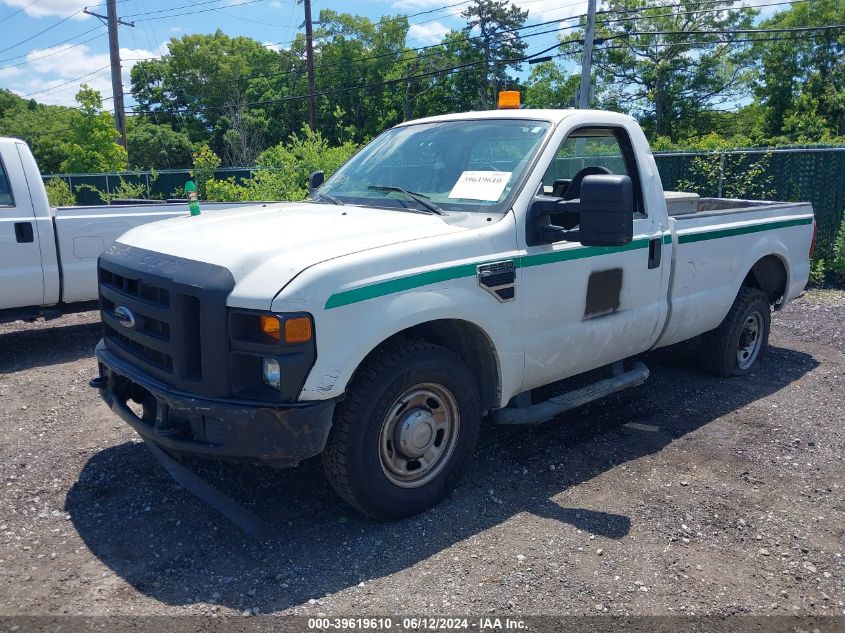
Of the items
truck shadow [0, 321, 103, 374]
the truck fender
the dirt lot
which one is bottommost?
the dirt lot

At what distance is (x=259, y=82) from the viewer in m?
64.5

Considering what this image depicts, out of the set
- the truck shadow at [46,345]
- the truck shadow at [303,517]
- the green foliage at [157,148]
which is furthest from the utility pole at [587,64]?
the green foliage at [157,148]

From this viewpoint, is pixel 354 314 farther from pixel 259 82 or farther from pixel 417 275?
pixel 259 82

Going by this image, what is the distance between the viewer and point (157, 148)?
5419cm

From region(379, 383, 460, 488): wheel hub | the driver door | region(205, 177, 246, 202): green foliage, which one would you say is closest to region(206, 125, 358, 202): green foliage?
region(205, 177, 246, 202): green foliage

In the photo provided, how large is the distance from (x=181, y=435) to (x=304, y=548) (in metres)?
0.80

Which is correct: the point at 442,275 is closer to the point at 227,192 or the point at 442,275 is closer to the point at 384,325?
the point at 384,325

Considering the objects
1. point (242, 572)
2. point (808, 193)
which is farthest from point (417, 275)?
point (808, 193)

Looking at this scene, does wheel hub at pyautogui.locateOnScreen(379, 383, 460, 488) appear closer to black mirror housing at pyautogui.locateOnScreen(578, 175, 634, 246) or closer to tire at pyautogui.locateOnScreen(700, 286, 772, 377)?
black mirror housing at pyautogui.locateOnScreen(578, 175, 634, 246)

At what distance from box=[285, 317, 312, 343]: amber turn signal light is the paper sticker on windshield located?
1436 millimetres

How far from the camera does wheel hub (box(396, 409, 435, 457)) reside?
11.8 feet

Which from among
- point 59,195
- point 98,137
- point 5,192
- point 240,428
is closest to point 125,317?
point 240,428

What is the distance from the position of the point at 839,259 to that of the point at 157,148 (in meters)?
52.3

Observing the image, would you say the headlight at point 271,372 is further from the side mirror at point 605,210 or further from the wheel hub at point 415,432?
the side mirror at point 605,210
